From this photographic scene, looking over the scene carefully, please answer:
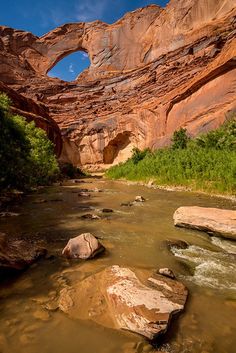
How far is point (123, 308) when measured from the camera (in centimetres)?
251

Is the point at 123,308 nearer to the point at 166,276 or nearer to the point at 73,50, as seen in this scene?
the point at 166,276

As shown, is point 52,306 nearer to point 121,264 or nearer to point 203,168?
point 121,264

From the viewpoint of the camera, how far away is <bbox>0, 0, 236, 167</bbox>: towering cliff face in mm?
28812

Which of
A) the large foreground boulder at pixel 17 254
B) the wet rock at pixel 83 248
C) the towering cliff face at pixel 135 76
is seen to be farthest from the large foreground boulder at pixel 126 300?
the towering cliff face at pixel 135 76

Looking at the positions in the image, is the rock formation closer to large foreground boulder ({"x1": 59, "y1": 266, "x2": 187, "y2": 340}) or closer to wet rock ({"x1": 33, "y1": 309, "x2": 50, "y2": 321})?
large foreground boulder ({"x1": 59, "y1": 266, "x2": 187, "y2": 340})

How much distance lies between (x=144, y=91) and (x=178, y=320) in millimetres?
38824

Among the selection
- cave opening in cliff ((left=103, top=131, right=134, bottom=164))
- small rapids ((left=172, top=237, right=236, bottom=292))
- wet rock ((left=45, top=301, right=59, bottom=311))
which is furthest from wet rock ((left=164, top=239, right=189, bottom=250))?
cave opening in cliff ((left=103, top=131, right=134, bottom=164))

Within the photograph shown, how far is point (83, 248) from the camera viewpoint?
4062mm

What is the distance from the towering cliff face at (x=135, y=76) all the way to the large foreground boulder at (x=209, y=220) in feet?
67.5

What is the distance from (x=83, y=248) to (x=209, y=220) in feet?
9.03

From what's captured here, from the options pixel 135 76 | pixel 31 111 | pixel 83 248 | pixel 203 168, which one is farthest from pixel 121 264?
pixel 135 76

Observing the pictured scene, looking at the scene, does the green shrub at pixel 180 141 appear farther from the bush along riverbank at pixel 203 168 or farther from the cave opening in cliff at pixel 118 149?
the cave opening in cliff at pixel 118 149

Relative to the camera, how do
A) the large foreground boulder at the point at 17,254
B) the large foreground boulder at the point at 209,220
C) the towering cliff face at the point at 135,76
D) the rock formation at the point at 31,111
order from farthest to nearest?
the towering cliff face at the point at 135,76 → the rock formation at the point at 31,111 → the large foreground boulder at the point at 209,220 → the large foreground boulder at the point at 17,254

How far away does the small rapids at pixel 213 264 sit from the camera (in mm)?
3246
